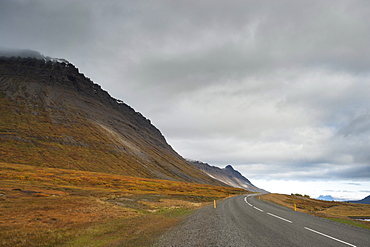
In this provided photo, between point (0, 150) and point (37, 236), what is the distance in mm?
124809

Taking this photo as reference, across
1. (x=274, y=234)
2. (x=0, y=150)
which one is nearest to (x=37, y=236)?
(x=274, y=234)

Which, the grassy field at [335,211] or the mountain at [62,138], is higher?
the mountain at [62,138]

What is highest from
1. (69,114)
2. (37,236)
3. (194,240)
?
(69,114)

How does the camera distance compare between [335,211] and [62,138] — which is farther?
[62,138]

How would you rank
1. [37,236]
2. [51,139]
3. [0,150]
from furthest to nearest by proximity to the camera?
1. [51,139]
2. [0,150]
3. [37,236]

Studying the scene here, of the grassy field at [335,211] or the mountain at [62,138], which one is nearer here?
the grassy field at [335,211]

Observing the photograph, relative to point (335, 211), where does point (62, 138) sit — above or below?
above

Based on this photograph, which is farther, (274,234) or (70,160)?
(70,160)

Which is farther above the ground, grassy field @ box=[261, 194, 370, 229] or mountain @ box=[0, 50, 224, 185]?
mountain @ box=[0, 50, 224, 185]

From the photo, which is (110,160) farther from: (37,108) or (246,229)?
(246,229)

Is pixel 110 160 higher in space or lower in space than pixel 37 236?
higher

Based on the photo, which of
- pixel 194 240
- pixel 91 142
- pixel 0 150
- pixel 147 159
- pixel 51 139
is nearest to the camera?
pixel 194 240

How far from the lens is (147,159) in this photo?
170 metres

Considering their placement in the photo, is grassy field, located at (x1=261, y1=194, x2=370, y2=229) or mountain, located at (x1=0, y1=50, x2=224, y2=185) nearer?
grassy field, located at (x1=261, y1=194, x2=370, y2=229)
